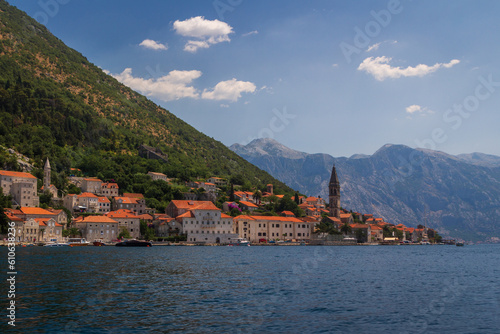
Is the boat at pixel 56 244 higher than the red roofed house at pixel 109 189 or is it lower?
lower

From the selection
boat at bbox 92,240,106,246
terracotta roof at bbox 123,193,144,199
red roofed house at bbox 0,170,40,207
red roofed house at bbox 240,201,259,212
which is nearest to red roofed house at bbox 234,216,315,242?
red roofed house at bbox 240,201,259,212

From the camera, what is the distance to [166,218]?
11850cm

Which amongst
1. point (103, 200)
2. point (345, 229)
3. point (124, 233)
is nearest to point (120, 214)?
point (124, 233)

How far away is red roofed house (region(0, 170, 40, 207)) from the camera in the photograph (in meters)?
103

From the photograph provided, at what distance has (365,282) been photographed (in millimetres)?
37594

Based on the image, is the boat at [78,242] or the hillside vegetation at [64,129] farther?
the hillside vegetation at [64,129]

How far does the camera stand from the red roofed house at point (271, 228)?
5020 inches

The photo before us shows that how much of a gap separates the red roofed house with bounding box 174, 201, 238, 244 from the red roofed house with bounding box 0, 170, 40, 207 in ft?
107

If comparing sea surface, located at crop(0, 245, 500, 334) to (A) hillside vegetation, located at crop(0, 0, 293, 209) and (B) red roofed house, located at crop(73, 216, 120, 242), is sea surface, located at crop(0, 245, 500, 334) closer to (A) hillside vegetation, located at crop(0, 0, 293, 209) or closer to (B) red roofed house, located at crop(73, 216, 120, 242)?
(B) red roofed house, located at crop(73, 216, 120, 242)

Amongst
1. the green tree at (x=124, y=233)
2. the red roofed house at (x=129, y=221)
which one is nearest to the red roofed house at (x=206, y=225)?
the red roofed house at (x=129, y=221)

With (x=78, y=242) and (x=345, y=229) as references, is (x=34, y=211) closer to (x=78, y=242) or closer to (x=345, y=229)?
(x=78, y=242)

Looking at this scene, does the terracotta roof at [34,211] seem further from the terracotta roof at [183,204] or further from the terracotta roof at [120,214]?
the terracotta roof at [183,204]

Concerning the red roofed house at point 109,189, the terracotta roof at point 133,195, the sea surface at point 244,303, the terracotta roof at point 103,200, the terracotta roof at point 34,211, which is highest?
the red roofed house at point 109,189

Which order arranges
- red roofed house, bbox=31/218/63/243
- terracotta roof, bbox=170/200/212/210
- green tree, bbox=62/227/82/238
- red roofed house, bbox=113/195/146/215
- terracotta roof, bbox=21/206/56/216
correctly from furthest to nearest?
1. terracotta roof, bbox=170/200/212/210
2. red roofed house, bbox=113/195/146/215
3. green tree, bbox=62/227/82/238
4. terracotta roof, bbox=21/206/56/216
5. red roofed house, bbox=31/218/63/243
